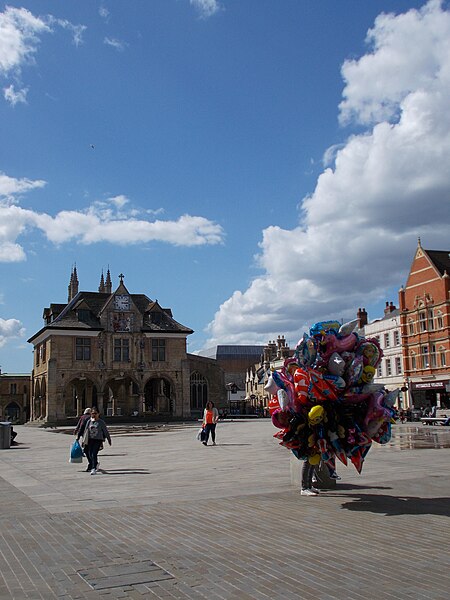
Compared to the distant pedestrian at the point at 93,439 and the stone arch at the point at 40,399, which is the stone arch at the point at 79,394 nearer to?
the stone arch at the point at 40,399

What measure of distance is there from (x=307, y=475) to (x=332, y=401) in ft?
5.22

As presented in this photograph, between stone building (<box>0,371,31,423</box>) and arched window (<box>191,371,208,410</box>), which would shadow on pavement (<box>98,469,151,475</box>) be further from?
stone building (<box>0,371,31,423</box>)

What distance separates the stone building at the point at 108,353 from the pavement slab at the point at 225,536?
42.7 metres

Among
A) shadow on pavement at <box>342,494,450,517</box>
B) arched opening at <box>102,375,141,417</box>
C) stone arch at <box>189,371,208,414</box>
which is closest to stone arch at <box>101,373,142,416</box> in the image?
arched opening at <box>102,375,141,417</box>

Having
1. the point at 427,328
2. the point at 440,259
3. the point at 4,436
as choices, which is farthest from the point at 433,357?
the point at 4,436

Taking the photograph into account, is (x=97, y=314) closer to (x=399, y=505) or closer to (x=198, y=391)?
(x=198, y=391)

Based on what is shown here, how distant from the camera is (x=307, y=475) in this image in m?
10.7

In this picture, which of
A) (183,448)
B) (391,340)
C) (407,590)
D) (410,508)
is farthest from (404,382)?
(407,590)

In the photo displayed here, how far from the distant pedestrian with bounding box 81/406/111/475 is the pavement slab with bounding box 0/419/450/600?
634 mm

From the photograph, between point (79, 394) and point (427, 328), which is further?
point (79, 394)

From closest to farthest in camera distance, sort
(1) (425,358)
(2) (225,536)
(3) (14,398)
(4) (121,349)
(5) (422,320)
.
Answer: (2) (225,536)
(1) (425,358)
(5) (422,320)
(4) (121,349)
(3) (14,398)

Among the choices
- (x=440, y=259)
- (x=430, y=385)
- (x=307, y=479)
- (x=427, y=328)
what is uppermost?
(x=440, y=259)

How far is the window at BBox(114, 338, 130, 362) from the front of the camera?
191 feet

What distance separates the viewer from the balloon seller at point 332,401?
32.5ft
